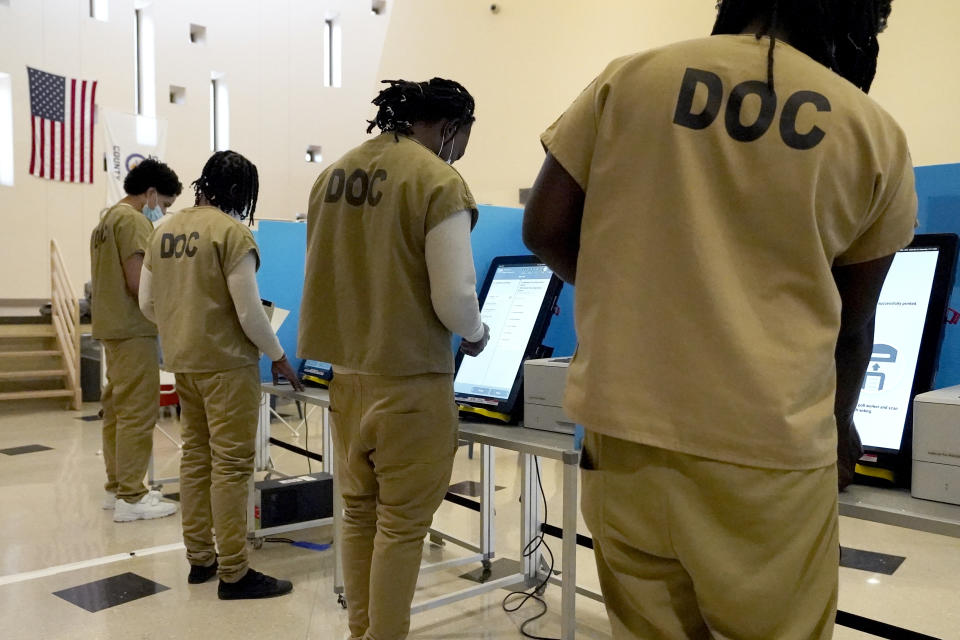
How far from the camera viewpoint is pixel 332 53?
10.0 metres

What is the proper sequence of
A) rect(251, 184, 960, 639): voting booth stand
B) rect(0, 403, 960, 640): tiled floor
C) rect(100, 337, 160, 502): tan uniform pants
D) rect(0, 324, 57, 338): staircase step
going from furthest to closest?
rect(0, 324, 57, 338): staircase step
rect(100, 337, 160, 502): tan uniform pants
rect(0, 403, 960, 640): tiled floor
rect(251, 184, 960, 639): voting booth stand

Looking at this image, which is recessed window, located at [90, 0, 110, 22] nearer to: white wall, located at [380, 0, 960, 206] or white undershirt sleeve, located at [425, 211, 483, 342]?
white wall, located at [380, 0, 960, 206]

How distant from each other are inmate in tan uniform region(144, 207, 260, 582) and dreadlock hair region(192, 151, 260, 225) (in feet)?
0.23

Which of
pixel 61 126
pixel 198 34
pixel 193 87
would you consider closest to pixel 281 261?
pixel 61 126

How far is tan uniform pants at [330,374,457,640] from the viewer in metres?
1.58

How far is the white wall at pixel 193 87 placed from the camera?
24.3 feet

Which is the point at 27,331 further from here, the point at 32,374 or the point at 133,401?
the point at 133,401

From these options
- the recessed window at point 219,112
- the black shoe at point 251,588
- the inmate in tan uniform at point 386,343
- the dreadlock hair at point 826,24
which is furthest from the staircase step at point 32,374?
the dreadlock hair at point 826,24

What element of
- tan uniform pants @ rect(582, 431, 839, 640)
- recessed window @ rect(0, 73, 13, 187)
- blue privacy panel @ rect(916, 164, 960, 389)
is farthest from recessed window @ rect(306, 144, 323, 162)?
tan uniform pants @ rect(582, 431, 839, 640)

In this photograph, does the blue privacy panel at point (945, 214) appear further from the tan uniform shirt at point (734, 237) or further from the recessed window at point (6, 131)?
the recessed window at point (6, 131)

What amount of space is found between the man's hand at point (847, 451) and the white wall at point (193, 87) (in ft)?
26.4

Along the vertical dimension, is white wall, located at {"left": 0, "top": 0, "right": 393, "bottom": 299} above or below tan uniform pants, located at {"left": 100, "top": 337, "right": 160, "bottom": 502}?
above

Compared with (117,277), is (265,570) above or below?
below

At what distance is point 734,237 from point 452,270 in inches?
32.4
